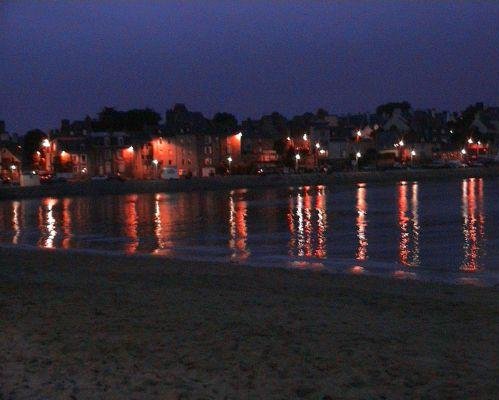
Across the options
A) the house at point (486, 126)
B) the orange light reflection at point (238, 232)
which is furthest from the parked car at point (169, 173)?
the house at point (486, 126)

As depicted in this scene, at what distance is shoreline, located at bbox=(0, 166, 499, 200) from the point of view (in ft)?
271

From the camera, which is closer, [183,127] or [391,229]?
[391,229]

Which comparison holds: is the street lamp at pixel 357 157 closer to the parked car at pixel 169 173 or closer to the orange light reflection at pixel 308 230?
the parked car at pixel 169 173

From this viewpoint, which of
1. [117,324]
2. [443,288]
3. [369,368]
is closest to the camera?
[369,368]

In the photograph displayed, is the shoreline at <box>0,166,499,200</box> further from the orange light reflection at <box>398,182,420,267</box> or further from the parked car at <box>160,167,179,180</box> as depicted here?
the orange light reflection at <box>398,182,420,267</box>

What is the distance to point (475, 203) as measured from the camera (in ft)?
167

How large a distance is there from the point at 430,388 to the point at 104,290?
7.86 meters

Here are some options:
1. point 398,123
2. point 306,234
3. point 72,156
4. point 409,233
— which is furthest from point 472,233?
point 398,123

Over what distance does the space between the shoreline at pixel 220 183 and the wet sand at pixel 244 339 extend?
65.4 m

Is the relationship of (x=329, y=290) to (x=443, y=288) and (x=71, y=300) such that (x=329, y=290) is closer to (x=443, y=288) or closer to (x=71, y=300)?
(x=443, y=288)

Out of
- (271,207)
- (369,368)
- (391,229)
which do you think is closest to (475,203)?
(271,207)

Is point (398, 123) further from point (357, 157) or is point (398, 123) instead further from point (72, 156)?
point (72, 156)

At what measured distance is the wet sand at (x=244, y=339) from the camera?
8062 mm

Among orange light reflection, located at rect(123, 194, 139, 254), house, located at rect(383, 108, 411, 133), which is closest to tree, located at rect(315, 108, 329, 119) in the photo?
house, located at rect(383, 108, 411, 133)
